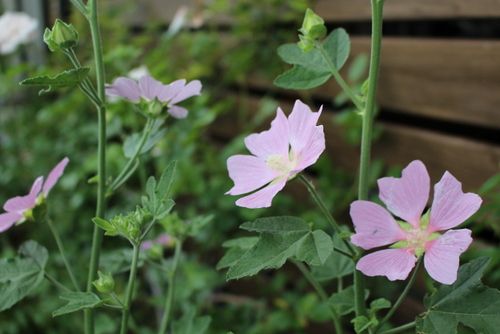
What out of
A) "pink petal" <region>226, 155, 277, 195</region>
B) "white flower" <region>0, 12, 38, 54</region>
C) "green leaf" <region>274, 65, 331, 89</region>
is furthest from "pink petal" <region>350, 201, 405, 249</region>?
"white flower" <region>0, 12, 38, 54</region>

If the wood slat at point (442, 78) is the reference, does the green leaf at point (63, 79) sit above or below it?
above

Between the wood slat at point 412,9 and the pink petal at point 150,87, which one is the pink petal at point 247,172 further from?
the wood slat at point 412,9

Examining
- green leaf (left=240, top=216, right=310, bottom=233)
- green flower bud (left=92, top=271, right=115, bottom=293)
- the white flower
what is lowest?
the white flower

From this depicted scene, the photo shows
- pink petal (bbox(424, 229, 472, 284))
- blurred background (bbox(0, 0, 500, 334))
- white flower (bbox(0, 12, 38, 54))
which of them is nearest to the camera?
pink petal (bbox(424, 229, 472, 284))

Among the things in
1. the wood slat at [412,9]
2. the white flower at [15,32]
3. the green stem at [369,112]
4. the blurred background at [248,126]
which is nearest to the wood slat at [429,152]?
the blurred background at [248,126]

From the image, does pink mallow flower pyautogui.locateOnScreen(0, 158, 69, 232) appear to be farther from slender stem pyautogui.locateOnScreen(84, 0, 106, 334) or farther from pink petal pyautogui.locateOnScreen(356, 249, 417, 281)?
pink petal pyautogui.locateOnScreen(356, 249, 417, 281)

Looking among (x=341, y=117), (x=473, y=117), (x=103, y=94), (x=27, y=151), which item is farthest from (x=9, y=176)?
(x=103, y=94)

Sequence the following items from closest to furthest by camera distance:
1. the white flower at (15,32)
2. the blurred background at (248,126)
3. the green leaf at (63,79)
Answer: the green leaf at (63,79), the blurred background at (248,126), the white flower at (15,32)
